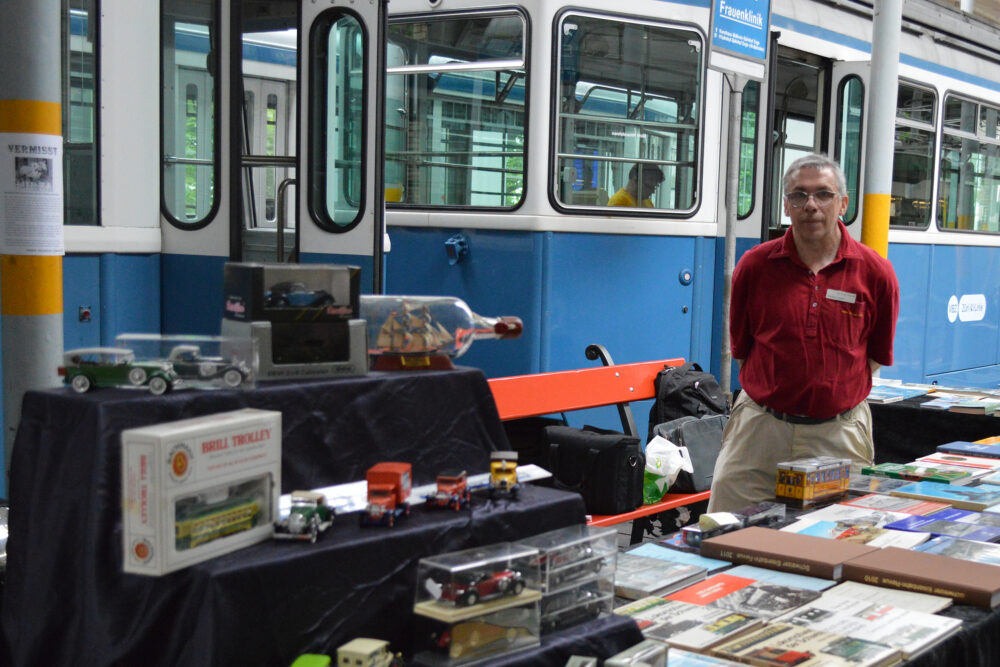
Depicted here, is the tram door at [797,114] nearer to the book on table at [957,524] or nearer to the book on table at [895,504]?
the book on table at [895,504]

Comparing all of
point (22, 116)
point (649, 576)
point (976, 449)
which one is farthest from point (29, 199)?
point (976, 449)

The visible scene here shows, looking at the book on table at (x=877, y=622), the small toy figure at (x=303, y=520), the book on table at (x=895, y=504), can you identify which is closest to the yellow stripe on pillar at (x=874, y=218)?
the book on table at (x=895, y=504)

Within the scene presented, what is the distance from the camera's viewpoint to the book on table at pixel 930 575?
237 centimetres

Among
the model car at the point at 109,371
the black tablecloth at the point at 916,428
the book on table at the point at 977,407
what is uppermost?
the model car at the point at 109,371

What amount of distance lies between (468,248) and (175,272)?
5.32ft

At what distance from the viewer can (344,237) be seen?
17.4 ft

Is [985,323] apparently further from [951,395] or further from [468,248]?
[468,248]

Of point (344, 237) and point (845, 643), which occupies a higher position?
point (344, 237)

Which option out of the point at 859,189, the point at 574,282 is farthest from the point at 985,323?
the point at 574,282

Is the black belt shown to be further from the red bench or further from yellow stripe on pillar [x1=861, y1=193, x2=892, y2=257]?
yellow stripe on pillar [x1=861, y1=193, x2=892, y2=257]

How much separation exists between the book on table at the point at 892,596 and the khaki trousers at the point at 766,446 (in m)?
1.27

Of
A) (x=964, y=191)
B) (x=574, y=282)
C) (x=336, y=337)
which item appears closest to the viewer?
(x=336, y=337)

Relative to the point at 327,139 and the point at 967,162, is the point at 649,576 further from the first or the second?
the point at 967,162

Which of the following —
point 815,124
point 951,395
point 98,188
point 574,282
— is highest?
point 815,124
